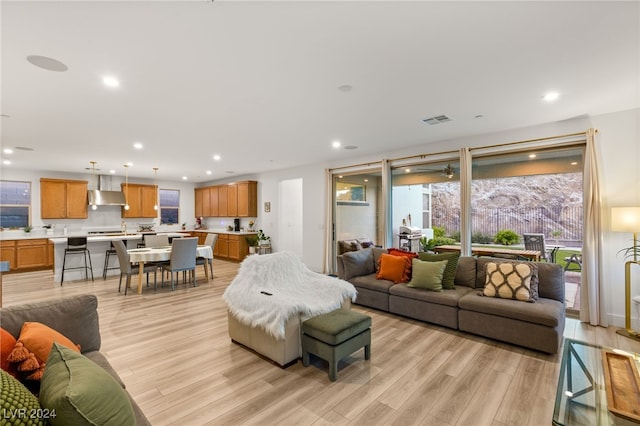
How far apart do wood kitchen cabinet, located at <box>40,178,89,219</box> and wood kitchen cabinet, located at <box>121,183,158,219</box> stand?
1015mm

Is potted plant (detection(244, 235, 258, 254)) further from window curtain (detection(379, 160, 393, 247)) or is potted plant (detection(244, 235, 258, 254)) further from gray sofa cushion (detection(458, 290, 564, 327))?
gray sofa cushion (detection(458, 290, 564, 327))

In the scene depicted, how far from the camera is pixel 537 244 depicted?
14.7 feet

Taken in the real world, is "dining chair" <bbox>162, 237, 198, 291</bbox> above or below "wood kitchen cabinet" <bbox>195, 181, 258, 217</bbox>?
below

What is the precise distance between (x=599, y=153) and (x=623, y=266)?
1.46 meters

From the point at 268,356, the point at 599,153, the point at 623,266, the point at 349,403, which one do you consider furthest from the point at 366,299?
the point at 599,153

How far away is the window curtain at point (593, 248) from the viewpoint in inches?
147

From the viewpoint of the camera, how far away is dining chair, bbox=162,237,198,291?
18.0 ft

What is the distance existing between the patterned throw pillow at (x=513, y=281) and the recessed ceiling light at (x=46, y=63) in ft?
16.0

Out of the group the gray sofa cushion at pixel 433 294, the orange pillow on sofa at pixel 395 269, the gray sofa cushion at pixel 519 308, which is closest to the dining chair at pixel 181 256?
the orange pillow on sofa at pixel 395 269

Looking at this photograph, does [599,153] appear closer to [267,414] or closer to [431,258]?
[431,258]

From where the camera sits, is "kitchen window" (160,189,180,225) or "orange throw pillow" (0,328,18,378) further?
"kitchen window" (160,189,180,225)

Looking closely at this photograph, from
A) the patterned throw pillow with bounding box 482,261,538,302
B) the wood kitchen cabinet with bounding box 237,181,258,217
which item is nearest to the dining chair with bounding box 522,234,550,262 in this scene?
the patterned throw pillow with bounding box 482,261,538,302

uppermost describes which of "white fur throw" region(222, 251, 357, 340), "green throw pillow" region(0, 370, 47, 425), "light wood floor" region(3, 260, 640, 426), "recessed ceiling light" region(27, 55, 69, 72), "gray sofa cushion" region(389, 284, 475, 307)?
"recessed ceiling light" region(27, 55, 69, 72)

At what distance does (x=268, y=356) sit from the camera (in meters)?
2.88
